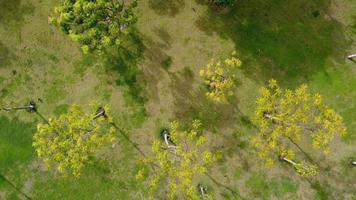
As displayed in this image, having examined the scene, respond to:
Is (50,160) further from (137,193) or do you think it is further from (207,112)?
(207,112)

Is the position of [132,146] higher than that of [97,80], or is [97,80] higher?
[97,80]

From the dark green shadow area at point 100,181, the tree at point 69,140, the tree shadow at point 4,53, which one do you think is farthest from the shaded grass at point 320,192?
the tree shadow at point 4,53

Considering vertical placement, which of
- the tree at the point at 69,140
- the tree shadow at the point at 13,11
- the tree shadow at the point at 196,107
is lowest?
the tree at the point at 69,140

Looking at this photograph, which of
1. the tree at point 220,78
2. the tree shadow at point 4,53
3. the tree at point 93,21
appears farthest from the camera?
the tree shadow at point 4,53

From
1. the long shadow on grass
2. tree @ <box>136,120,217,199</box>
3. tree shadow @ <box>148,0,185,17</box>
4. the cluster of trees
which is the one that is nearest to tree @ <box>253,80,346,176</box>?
the cluster of trees

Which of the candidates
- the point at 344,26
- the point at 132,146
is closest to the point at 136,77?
the point at 132,146

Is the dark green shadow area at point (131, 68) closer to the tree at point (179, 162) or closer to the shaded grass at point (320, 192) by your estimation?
the tree at point (179, 162)
